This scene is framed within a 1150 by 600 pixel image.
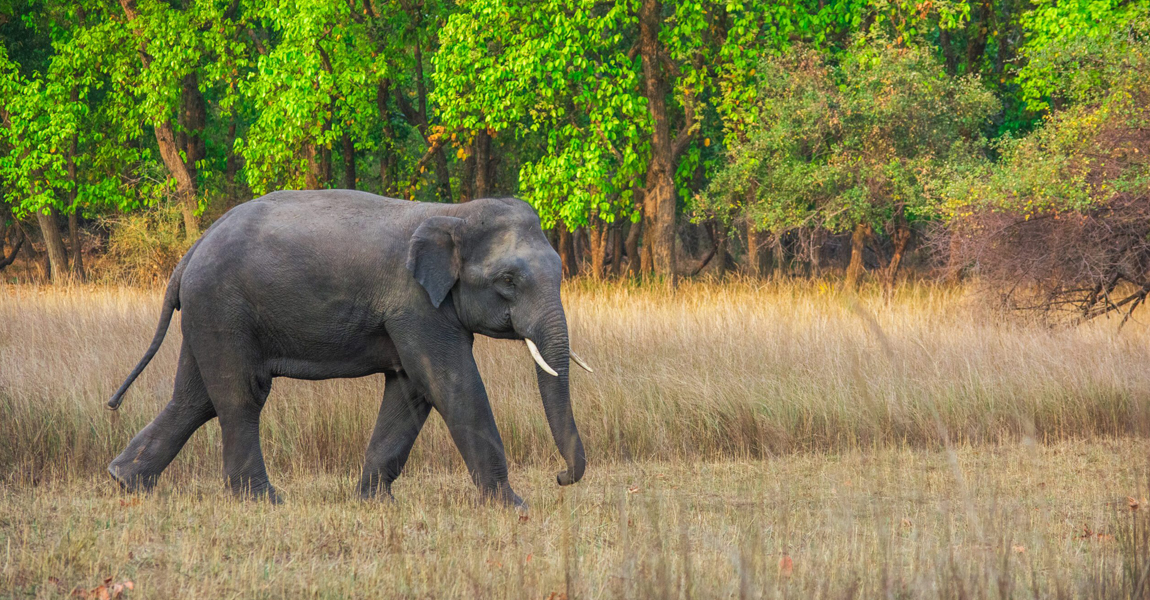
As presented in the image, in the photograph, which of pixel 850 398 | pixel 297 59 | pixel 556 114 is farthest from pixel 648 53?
pixel 850 398

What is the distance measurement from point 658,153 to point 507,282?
14.4 meters

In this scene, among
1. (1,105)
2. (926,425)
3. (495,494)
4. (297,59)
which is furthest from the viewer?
(1,105)

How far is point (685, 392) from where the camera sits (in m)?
9.02

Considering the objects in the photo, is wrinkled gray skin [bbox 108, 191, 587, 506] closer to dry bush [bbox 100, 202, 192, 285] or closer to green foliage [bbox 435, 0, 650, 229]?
green foliage [bbox 435, 0, 650, 229]

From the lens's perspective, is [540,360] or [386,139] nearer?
[540,360]

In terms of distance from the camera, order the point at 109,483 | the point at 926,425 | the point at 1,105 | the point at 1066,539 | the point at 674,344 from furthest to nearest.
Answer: the point at 1,105
the point at 674,344
the point at 926,425
the point at 109,483
the point at 1066,539

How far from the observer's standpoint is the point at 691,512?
21.3 feet

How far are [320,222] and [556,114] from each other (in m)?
13.5

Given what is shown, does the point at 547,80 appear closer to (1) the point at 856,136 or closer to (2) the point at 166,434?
(1) the point at 856,136

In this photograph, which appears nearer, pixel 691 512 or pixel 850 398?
pixel 691 512

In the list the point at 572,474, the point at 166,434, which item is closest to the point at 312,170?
the point at 166,434

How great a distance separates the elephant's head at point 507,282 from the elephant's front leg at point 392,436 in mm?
660

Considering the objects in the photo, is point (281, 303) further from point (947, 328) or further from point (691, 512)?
point (947, 328)

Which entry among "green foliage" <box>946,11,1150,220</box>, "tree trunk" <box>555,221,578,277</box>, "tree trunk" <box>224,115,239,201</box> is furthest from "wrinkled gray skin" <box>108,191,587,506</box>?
"tree trunk" <box>224,115,239,201</box>
